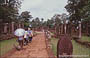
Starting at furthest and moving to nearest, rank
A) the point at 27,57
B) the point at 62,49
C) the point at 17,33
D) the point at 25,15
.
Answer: the point at 25,15 < the point at 17,33 < the point at 27,57 < the point at 62,49

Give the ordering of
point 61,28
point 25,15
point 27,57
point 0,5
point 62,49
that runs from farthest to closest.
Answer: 1. point 25,15
2. point 61,28
3. point 0,5
4. point 27,57
5. point 62,49

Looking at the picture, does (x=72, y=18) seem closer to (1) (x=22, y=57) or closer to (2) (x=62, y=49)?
(1) (x=22, y=57)

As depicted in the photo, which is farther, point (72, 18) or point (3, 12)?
point (72, 18)

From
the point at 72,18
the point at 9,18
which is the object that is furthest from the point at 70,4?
the point at 9,18

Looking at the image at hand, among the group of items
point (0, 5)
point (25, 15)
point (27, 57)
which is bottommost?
point (27, 57)

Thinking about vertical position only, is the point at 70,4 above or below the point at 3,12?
above

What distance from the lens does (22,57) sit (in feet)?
21.0

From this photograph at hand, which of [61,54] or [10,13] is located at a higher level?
[10,13]

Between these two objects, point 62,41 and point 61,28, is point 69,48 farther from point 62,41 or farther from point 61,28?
point 61,28

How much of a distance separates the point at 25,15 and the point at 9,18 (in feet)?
121

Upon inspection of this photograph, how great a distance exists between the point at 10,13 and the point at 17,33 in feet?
25.0

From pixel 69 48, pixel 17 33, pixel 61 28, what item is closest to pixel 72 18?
pixel 61 28

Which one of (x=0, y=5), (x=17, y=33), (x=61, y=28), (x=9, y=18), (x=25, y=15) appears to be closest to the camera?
(x=17, y=33)

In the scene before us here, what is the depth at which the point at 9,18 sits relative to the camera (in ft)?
50.6
